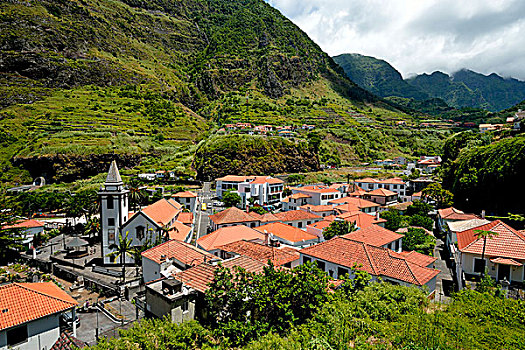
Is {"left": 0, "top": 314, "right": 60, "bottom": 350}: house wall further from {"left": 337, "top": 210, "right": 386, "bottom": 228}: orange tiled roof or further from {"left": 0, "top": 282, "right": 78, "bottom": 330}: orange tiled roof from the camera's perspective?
{"left": 337, "top": 210, "right": 386, "bottom": 228}: orange tiled roof

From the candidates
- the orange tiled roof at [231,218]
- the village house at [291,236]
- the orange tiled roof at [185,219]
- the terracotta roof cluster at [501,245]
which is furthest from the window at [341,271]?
the orange tiled roof at [185,219]

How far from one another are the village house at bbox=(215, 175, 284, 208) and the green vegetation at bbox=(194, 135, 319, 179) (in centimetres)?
1295

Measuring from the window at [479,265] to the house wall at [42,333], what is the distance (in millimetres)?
23500

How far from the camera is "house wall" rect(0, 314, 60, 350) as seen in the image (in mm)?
13398

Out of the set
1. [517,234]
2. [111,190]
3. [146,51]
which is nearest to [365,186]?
[517,234]

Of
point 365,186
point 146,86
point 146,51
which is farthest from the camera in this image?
point 146,51

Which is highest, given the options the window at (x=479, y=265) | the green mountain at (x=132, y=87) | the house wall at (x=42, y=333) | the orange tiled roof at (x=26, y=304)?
the green mountain at (x=132, y=87)

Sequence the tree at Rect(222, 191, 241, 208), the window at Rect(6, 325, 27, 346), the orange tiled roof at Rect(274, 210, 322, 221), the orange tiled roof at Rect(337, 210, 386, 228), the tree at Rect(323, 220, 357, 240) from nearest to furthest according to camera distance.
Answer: the window at Rect(6, 325, 27, 346) → the tree at Rect(323, 220, 357, 240) → the orange tiled roof at Rect(337, 210, 386, 228) → the orange tiled roof at Rect(274, 210, 322, 221) → the tree at Rect(222, 191, 241, 208)

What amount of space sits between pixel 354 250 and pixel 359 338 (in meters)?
10.8

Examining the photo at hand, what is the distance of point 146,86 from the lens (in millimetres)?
126750

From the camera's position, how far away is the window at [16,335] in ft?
42.2

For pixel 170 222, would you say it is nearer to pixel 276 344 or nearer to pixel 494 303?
pixel 276 344

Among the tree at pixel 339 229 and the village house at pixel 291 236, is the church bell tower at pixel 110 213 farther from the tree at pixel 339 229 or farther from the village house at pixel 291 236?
the tree at pixel 339 229

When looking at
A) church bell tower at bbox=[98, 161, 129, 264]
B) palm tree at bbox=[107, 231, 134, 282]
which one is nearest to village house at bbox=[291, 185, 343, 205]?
palm tree at bbox=[107, 231, 134, 282]
